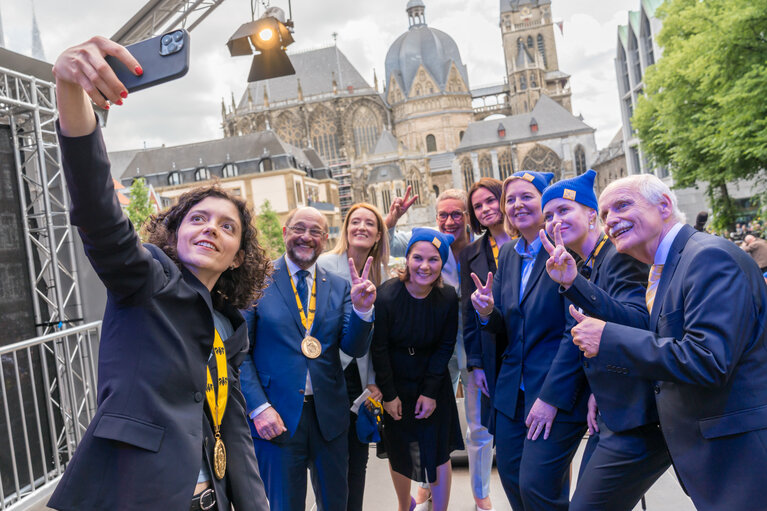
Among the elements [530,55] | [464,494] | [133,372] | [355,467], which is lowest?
[464,494]

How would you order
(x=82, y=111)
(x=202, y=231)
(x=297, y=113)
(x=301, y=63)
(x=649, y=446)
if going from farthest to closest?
(x=301, y=63) < (x=297, y=113) < (x=649, y=446) < (x=202, y=231) < (x=82, y=111)

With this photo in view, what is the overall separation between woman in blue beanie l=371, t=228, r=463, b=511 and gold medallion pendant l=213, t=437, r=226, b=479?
1.89 m

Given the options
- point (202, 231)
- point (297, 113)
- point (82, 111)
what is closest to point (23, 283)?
point (202, 231)

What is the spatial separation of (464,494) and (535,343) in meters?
1.82

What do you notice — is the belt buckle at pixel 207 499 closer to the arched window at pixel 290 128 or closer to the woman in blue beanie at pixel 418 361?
the woman in blue beanie at pixel 418 361

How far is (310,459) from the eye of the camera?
10.4ft

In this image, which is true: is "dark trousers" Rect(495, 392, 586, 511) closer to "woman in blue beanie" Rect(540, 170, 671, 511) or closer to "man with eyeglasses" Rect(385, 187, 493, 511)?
"woman in blue beanie" Rect(540, 170, 671, 511)

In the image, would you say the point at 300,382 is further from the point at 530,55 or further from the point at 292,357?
the point at 530,55

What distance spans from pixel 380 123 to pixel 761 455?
2747 inches

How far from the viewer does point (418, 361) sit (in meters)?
3.74

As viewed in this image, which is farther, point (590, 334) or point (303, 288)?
point (303, 288)

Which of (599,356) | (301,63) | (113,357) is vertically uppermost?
(301,63)

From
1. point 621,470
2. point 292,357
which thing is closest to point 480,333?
point 292,357

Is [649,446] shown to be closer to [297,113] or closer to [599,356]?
[599,356]
